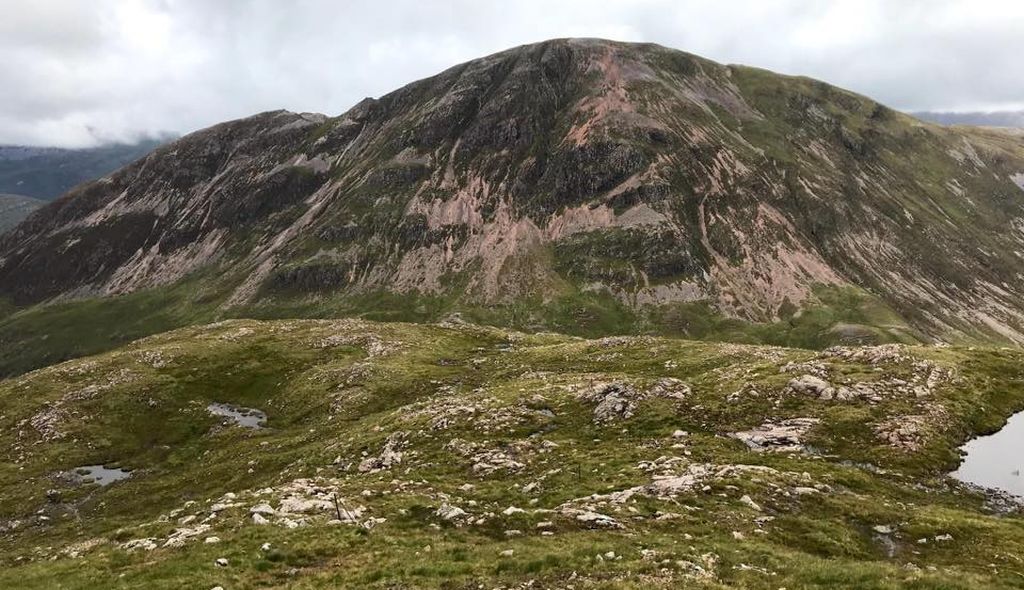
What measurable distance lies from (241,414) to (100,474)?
16375 mm

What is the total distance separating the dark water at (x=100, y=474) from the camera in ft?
188

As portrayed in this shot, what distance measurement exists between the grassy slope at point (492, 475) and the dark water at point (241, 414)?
1939mm

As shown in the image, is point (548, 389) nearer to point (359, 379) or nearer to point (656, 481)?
point (656, 481)

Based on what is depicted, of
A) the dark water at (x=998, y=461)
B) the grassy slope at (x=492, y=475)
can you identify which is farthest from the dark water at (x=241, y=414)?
the dark water at (x=998, y=461)

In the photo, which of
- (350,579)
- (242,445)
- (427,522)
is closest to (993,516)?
(427,522)

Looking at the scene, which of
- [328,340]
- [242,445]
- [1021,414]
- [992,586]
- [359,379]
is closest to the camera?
[992,586]

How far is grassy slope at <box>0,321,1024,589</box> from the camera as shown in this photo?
76.0ft

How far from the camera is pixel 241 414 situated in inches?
2876

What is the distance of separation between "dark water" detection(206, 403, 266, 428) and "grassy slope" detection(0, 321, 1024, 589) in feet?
6.36

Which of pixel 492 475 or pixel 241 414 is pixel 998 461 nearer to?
pixel 492 475

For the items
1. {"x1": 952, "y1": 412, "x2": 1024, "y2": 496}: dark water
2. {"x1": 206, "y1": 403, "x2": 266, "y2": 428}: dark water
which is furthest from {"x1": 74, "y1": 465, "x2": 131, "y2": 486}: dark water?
{"x1": 952, "y1": 412, "x2": 1024, "y2": 496}: dark water

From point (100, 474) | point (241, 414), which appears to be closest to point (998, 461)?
point (241, 414)

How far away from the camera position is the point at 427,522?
2931 centimetres

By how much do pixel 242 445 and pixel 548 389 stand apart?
32846 millimetres
